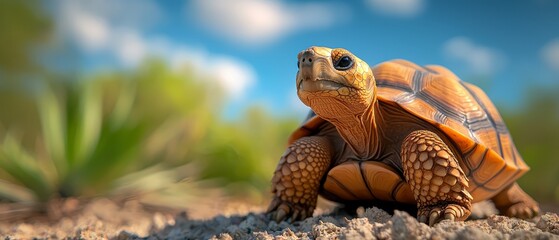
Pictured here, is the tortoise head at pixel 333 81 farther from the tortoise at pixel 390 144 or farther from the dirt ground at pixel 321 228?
the dirt ground at pixel 321 228

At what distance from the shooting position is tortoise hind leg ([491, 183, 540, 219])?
3.13 meters

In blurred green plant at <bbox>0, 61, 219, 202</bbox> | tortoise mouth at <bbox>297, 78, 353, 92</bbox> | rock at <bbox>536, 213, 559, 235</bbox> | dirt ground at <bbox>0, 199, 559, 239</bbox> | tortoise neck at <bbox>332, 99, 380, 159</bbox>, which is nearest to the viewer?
dirt ground at <bbox>0, 199, 559, 239</bbox>

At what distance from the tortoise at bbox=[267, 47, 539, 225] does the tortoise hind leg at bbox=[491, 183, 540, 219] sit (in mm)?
405

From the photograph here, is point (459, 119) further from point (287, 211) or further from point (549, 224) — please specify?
point (287, 211)

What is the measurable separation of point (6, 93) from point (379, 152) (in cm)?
835

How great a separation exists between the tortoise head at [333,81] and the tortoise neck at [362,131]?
4.9 inches

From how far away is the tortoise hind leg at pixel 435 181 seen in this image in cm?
206

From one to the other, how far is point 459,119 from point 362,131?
22.3 inches

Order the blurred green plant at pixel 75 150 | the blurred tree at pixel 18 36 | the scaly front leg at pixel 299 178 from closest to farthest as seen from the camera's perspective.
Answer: the scaly front leg at pixel 299 178, the blurred green plant at pixel 75 150, the blurred tree at pixel 18 36

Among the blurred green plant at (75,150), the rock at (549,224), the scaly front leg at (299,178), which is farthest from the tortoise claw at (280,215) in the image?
the blurred green plant at (75,150)

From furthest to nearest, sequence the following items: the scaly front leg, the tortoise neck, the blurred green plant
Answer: the blurred green plant, the scaly front leg, the tortoise neck

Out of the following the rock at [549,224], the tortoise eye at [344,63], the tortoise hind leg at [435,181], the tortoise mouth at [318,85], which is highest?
the tortoise eye at [344,63]

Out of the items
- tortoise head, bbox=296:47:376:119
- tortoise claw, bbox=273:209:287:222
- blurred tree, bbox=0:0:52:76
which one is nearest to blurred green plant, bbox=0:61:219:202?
tortoise claw, bbox=273:209:287:222

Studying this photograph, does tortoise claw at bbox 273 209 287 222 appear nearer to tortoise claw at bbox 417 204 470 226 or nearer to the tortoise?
the tortoise
